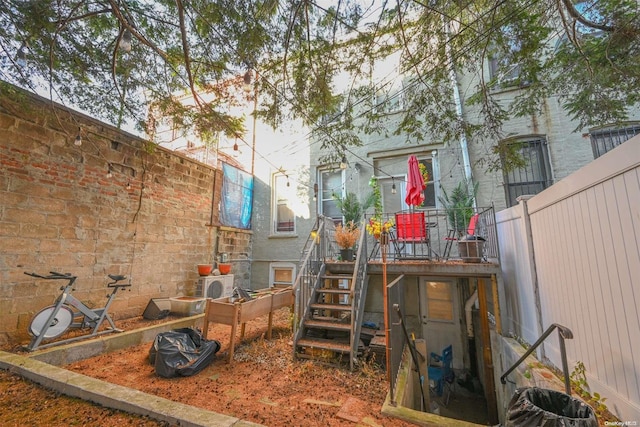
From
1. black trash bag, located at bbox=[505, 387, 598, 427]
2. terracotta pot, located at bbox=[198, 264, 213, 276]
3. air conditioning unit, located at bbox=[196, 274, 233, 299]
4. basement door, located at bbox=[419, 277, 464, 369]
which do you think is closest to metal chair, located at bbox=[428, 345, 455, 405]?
basement door, located at bbox=[419, 277, 464, 369]

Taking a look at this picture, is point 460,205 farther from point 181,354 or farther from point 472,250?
point 181,354

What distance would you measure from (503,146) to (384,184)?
3.58m

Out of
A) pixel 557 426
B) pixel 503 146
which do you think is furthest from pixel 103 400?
pixel 503 146

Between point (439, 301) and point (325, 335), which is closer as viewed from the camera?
point (325, 335)

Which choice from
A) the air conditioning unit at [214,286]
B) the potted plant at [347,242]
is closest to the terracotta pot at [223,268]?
the air conditioning unit at [214,286]

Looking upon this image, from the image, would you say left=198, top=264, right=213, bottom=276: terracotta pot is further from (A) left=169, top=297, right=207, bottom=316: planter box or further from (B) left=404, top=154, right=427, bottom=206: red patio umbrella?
(B) left=404, top=154, right=427, bottom=206: red patio umbrella

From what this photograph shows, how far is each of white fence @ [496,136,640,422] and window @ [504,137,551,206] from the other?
3.22m

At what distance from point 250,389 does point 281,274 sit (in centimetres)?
535

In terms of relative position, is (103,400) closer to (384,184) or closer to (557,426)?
(557,426)

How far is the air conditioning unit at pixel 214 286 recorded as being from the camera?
21.2ft

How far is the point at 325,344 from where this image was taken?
378 centimetres

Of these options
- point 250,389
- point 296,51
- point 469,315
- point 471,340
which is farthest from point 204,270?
point 471,340

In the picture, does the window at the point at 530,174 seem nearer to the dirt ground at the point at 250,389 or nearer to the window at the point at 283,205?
the dirt ground at the point at 250,389

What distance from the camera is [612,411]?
2.02m
